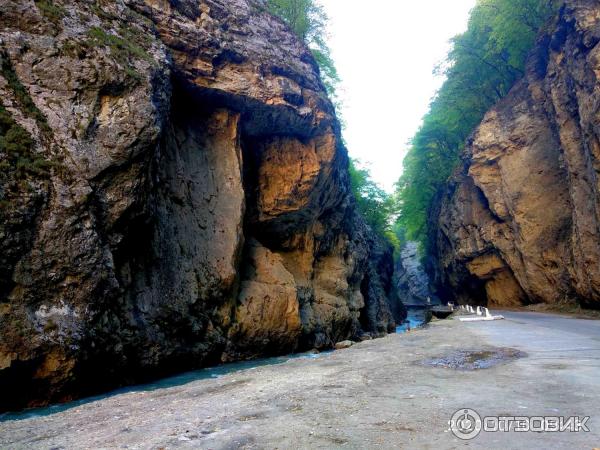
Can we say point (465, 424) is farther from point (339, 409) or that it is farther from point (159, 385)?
point (159, 385)

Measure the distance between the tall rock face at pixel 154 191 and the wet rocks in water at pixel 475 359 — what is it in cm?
764

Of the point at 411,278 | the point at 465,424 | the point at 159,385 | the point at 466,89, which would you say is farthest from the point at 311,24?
the point at 411,278

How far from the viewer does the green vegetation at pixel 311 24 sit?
86.0 feet

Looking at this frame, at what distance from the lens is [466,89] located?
1331 inches

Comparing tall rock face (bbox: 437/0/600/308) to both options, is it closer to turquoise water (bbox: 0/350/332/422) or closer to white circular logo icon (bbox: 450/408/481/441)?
turquoise water (bbox: 0/350/332/422)

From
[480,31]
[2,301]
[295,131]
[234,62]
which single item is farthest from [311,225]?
[480,31]

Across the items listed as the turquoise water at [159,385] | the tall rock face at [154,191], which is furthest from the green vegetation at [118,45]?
the turquoise water at [159,385]

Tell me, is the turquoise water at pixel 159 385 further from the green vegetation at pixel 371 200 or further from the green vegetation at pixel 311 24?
the green vegetation at pixel 371 200

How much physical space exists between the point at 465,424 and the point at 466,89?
3436cm

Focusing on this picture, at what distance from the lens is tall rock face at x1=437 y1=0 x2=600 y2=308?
19.4 metres

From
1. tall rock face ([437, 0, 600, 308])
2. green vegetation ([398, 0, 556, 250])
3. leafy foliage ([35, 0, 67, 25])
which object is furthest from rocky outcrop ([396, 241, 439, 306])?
leafy foliage ([35, 0, 67, 25])

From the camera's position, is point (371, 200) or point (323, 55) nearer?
point (323, 55)

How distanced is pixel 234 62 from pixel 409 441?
15.6 m

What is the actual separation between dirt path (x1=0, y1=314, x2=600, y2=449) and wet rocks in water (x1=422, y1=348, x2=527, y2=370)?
360 mm
